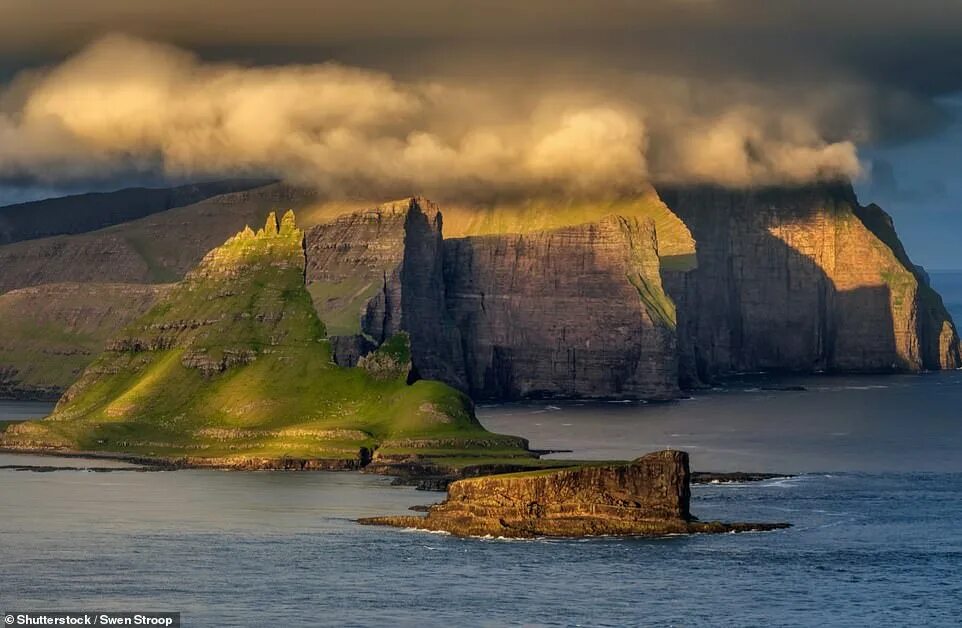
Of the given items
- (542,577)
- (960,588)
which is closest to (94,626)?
(542,577)

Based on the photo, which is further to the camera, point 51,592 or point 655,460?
point 655,460

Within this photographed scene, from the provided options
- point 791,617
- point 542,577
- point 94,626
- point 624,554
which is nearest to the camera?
point 94,626

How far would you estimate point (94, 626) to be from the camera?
14788 centimetres

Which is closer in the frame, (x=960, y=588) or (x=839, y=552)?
(x=960, y=588)

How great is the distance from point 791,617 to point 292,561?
47.1 metres

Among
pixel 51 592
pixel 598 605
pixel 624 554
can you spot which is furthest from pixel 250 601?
pixel 624 554

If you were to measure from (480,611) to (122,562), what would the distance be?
3871 cm

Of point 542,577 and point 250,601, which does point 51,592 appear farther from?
point 542,577

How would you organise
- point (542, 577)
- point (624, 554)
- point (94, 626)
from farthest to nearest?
1. point (624, 554)
2. point (542, 577)
3. point (94, 626)

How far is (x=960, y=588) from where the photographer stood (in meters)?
177

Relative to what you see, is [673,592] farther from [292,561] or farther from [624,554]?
[292,561]

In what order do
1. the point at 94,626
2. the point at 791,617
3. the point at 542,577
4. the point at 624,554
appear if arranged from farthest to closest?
the point at 624,554, the point at 542,577, the point at 791,617, the point at 94,626

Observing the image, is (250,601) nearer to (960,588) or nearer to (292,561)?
(292,561)

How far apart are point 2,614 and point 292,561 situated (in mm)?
37351
